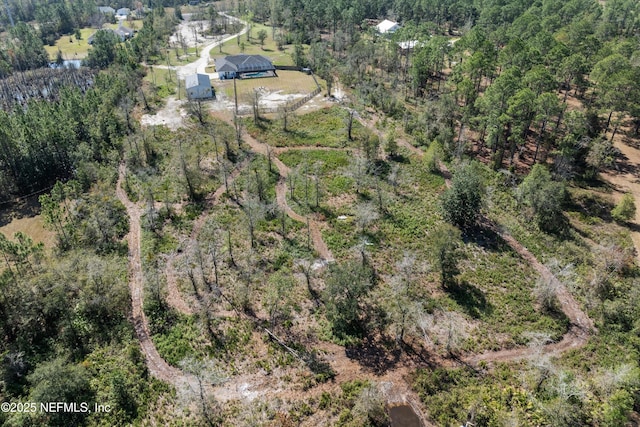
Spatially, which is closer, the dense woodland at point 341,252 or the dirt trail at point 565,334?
the dense woodland at point 341,252

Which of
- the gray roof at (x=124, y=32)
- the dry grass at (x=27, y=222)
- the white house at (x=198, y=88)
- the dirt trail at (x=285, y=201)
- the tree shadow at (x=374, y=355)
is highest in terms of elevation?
the gray roof at (x=124, y=32)

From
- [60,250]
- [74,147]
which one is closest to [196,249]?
[60,250]

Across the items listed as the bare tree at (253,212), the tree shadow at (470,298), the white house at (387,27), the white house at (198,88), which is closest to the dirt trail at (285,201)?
the bare tree at (253,212)

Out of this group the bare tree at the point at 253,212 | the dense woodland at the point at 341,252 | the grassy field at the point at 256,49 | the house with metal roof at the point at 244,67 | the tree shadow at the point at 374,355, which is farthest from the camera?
the grassy field at the point at 256,49

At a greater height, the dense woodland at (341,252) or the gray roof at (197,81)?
the gray roof at (197,81)

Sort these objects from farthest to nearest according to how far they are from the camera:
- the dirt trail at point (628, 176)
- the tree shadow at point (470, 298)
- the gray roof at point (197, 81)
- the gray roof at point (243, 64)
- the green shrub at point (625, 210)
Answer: the gray roof at point (243, 64) < the gray roof at point (197, 81) < the dirt trail at point (628, 176) < the green shrub at point (625, 210) < the tree shadow at point (470, 298)

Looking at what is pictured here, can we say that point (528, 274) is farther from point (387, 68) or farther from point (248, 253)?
point (387, 68)

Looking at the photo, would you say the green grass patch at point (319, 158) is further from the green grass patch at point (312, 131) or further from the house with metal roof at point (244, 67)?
the house with metal roof at point (244, 67)
